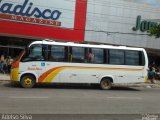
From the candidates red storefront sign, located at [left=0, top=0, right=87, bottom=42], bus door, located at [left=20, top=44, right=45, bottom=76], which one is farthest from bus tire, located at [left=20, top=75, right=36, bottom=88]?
red storefront sign, located at [left=0, top=0, right=87, bottom=42]

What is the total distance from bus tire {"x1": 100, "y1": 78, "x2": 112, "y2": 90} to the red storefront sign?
403 inches

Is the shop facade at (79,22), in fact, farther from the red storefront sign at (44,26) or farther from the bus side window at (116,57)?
the bus side window at (116,57)

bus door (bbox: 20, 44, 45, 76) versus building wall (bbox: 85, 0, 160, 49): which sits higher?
building wall (bbox: 85, 0, 160, 49)

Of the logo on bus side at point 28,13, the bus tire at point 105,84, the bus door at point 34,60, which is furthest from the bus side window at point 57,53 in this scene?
the logo on bus side at point 28,13

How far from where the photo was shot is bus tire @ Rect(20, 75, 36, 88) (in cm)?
2280

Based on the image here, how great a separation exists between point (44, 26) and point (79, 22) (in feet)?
10.3

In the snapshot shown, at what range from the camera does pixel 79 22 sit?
35.4 meters

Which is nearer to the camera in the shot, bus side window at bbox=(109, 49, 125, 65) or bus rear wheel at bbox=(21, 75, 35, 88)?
bus rear wheel at bbox=(21, 75, 35, 88)

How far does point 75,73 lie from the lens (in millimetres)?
23859

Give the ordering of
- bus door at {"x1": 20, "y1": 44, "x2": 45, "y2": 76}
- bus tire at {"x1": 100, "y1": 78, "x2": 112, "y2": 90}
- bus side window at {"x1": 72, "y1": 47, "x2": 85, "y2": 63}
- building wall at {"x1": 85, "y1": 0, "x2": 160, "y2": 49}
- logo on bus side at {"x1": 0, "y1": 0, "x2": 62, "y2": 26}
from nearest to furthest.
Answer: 1. bus door at {"x1": 20, "y1": 44, "x2": 45, "y2": 76}
2. bus side window at {"x1": 72, "y1": 47, "x2": 85, "y2": 63}
3. bus tire at {"x1": 100, "y1": 78, "x2": 112, "y2": 90}
4. logo on bus side at {"x1": 0, "y1": 0, "x2": 62, "y2": 26}
5. building wall at {"x1": 85, "y1": 0, "x2": 160, "y2": 49}

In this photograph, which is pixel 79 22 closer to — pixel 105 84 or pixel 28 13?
pixel 28 13

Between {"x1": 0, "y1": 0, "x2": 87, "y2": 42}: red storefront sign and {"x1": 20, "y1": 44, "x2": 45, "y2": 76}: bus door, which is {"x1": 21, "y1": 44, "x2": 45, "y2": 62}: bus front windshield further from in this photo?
{"x1": 0, "y1": 0, "x2": 87, "y2": 42}: red storefront sign

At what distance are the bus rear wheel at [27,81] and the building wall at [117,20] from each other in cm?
1348

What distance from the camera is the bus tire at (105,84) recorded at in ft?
80.9
